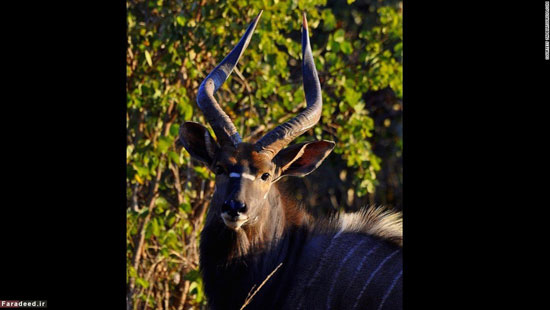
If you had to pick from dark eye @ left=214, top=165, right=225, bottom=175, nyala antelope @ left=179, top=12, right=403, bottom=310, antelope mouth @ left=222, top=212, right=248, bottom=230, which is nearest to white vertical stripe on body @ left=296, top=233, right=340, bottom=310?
nyala antelope @ left=179, top=12, right=403, bottom=310

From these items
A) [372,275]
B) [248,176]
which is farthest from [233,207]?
[372,275]

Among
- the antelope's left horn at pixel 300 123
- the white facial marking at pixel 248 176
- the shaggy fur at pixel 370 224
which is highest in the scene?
the antelope's left horn at pixel 300 123

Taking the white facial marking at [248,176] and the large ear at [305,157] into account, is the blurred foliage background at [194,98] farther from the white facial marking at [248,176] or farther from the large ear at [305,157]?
the white facial marking at [248,176]

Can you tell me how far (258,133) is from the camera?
489 cm

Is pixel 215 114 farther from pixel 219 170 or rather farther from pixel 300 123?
pixel 300 123

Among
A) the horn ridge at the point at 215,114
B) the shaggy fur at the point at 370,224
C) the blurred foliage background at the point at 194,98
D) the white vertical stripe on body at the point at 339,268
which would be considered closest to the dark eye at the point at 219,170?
the horn ridge at the point at 215,114

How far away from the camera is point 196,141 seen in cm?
344

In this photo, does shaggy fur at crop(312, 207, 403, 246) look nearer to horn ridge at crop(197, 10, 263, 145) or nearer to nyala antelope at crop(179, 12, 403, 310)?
nyala antelope at crop(179, 12, 403, 310)

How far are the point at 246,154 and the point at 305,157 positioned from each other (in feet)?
1.04

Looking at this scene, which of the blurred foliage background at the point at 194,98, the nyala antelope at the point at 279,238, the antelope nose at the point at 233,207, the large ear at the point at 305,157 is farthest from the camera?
the blurred foliage background at the point at 194,98

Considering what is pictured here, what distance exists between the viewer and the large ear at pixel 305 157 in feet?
11.1
